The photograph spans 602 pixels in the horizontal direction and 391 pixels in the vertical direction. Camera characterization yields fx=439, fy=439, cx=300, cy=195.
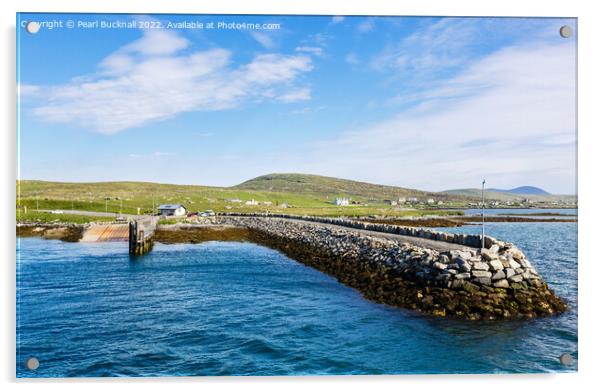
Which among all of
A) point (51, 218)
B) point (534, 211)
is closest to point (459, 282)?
point (534, 211)

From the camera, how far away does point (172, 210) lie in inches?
853

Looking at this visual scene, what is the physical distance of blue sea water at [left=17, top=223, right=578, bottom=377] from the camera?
7.73 meters

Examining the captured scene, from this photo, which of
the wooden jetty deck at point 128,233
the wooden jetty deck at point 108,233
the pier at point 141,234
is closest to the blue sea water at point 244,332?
the wooden jetty deck at point 108,233

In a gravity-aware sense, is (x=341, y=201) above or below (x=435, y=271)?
above

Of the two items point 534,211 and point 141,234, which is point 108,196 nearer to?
point 141,234

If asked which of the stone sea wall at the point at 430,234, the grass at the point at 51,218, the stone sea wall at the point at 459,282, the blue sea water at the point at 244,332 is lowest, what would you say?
the blue sea water at the point at 244,332

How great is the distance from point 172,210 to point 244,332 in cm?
1351

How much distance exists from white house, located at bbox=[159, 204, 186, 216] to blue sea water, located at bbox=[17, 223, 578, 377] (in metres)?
5.33

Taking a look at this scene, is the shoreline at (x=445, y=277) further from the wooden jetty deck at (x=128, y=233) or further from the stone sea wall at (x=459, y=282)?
the wooden jetty deck at (x=128, y=233)

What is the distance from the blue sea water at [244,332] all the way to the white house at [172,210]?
5.33 metres

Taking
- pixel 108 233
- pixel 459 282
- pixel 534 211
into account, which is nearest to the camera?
pixel 459 282

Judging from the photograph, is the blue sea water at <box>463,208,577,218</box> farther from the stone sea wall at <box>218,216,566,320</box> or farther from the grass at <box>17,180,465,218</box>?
the grass at <box>17,180,465,218</box>

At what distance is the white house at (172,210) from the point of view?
19491mm
